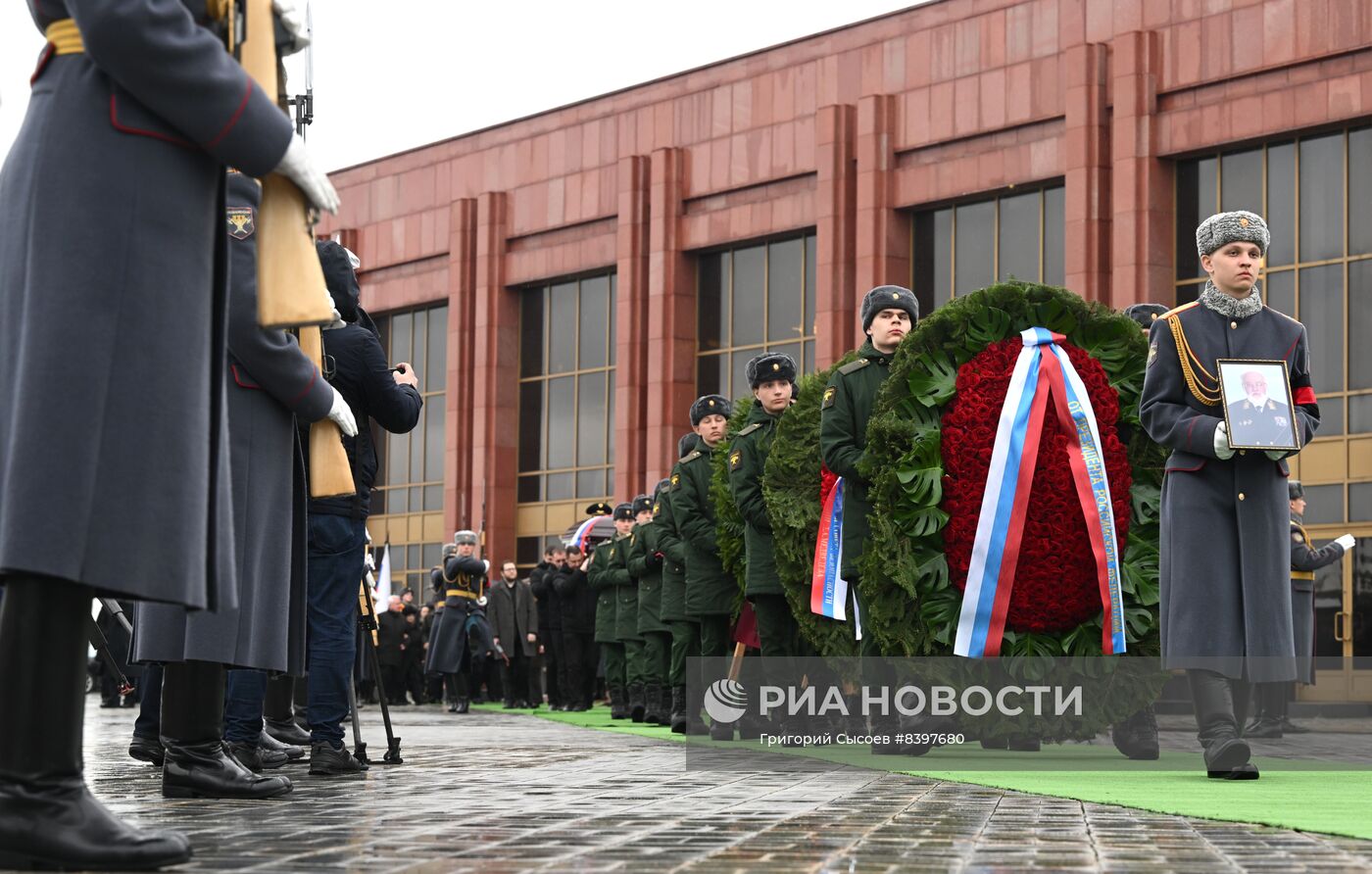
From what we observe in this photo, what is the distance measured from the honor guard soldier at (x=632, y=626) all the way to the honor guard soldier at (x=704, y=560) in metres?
3.35

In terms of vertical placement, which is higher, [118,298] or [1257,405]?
[1257,405]

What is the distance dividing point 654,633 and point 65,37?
13.0m

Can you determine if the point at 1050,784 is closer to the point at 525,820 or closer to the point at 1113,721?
the point at 1113,721

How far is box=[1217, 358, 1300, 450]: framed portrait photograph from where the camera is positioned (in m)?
8.45

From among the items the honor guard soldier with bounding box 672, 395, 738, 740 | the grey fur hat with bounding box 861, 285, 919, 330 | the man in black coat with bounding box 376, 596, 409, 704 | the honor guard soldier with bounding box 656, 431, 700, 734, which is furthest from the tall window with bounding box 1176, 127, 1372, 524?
the grey fur hat with bounding box 861, 285, 919, 330

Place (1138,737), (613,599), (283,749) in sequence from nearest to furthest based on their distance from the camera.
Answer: (283,749), (1138,737), (613,599)

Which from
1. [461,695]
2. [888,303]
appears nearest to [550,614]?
[461,695]

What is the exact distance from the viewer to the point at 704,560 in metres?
14.4

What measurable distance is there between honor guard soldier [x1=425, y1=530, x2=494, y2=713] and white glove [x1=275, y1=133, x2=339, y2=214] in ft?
60.2

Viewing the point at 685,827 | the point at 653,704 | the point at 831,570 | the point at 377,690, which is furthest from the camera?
the point at 653,704

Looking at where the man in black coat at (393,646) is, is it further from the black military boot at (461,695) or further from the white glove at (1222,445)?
the white glove at (1222,445)

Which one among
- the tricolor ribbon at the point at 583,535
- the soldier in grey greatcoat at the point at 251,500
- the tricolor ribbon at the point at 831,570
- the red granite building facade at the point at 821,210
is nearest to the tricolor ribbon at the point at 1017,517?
the tricolor ribbon at the point at 831,570

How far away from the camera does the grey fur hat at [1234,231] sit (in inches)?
347

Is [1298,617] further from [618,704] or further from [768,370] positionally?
[618,704]
